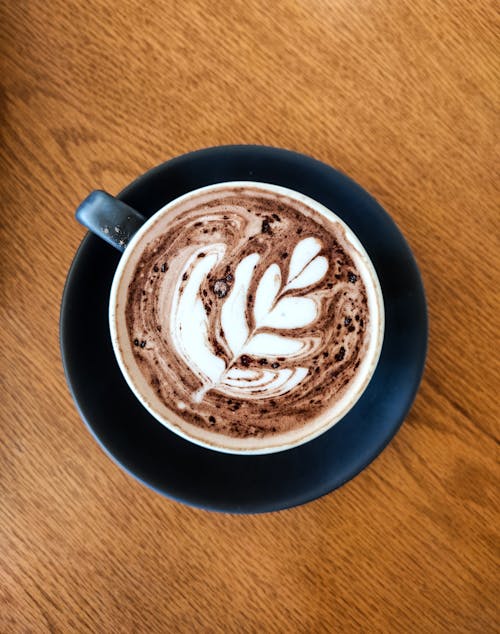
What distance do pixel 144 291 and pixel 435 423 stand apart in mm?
473

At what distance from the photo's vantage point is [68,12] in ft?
2.85

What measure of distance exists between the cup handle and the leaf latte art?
3 centimetres

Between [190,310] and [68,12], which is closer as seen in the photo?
[190,310]

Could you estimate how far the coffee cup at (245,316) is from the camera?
735mm

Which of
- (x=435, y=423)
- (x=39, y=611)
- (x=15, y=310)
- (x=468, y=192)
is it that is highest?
(x=468, y=192)

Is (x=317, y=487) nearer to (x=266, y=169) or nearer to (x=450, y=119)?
(x=266, y=169)

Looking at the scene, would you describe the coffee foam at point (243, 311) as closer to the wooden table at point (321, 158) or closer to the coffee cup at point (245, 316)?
the coffee cup at point (245, 316)

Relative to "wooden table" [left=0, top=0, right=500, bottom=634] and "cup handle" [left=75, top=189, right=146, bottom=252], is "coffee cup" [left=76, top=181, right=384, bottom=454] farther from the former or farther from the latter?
"wooden table" [left=0, top=0, right=500, bottom=634]

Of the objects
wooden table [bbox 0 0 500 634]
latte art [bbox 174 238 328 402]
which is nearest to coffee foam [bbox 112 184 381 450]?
latte art [bbox 174 238 328 402]

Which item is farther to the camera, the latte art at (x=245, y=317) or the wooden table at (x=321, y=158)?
the wooden table at (x=321, y=158)

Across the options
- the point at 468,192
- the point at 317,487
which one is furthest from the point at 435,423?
the point at 468,192

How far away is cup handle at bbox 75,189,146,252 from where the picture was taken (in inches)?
27.5

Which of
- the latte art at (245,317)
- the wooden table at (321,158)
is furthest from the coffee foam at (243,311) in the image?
the wooden table at (321,158)

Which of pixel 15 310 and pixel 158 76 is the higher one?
pixel 158 76
